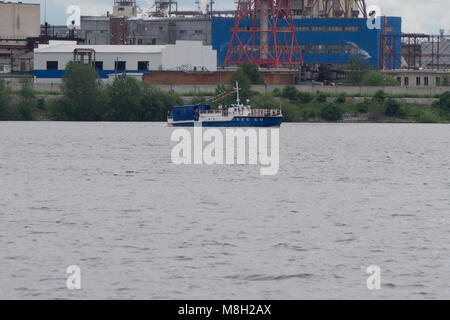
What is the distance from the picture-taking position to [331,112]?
165375mm

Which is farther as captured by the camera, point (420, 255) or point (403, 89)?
point (403, 89)

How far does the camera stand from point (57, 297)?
29.7 m

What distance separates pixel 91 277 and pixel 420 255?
1124 cm

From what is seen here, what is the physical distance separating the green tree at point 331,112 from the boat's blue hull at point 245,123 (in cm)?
1312

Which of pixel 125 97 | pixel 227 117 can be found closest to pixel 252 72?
pixel 227 117

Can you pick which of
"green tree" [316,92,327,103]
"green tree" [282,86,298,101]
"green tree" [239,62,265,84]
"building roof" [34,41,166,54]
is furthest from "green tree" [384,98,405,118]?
"building roof" [34,41,166,54]

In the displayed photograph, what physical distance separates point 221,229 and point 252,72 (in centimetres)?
13582

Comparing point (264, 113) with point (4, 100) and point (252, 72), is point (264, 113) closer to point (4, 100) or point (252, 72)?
point (252, 72)

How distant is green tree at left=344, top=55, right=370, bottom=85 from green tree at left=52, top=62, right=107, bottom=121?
145 ft

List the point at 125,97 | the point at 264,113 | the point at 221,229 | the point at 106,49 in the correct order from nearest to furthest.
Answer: the point at 221,229
the point at 264,113
the point at 125,97
the point at 106,49

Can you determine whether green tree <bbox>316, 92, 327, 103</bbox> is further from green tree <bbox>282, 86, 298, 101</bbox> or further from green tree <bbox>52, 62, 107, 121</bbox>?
green tree <bbox>52, 62, 107, 121</bbox>
